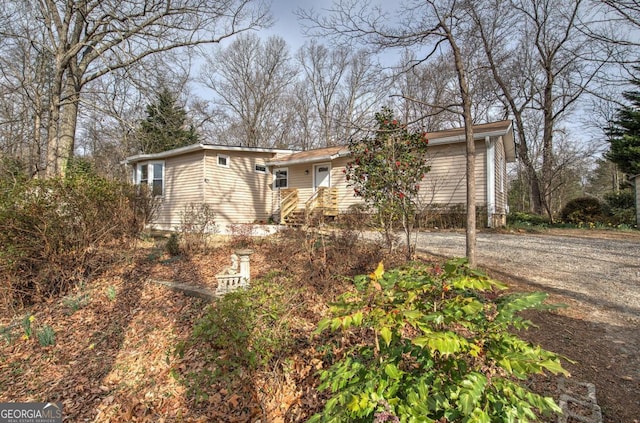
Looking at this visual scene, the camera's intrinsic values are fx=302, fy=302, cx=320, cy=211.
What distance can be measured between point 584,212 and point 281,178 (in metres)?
13.3

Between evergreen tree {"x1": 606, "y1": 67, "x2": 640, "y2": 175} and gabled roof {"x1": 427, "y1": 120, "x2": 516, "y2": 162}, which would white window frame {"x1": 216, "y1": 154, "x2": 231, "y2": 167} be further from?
evergreen tree {"x1": 606, "y1": 67, "x2": 640, "y2": 175}

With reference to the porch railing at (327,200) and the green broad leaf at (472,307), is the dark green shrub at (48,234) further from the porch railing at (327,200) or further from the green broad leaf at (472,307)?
the porch railing at (327,200)

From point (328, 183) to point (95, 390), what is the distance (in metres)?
11.1

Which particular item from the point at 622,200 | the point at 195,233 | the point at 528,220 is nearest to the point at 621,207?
the point at 622,200

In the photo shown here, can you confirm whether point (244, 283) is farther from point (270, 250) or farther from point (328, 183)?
point (328, 183)

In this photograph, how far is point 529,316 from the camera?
3631 millimetres

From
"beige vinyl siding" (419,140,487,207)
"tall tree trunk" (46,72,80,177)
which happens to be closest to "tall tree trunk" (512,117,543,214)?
"beige vinyl siding" (419,140,487,207)

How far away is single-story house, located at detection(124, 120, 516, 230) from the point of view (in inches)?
437

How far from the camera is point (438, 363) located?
1.51 metres

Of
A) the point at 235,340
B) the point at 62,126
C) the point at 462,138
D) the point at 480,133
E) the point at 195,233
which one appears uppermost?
the point at 62,126

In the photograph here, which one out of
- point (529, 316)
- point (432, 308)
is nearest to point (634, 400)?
point (529, 316)

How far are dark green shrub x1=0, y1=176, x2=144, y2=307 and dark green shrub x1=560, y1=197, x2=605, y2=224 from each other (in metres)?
16.2

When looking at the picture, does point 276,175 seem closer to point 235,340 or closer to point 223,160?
point 223,160

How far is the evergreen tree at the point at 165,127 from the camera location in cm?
937
